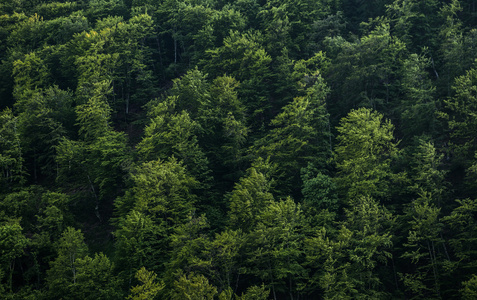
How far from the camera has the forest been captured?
3488cm

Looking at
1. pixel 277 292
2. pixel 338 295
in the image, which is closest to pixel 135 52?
pixel 277 292

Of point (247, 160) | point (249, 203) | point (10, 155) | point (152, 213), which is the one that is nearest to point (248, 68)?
point (247, 160)

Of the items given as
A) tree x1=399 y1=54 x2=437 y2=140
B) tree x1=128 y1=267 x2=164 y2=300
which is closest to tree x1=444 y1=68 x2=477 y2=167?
tree x1=399 y1=54 x2=437 y2=140

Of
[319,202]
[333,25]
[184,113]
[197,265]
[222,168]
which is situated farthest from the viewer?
[333,25]

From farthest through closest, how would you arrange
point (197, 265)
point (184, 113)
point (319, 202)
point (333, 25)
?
point (333, 25)
point (184, 113)
point (319, 202)
point (197, 265)

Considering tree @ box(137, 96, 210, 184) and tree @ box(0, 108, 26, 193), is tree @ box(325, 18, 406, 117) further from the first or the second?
tree @ box(0, 108, 26, 193)

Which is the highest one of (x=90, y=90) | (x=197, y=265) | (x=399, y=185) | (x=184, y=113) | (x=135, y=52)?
(x=135, y=52)

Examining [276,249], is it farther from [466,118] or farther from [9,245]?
[466,118]

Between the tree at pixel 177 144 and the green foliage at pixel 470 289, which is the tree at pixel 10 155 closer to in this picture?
the tree at pixel 177 144

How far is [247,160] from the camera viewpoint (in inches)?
1850

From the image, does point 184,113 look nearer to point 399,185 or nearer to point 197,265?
point 197,265

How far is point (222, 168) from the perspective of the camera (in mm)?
49969

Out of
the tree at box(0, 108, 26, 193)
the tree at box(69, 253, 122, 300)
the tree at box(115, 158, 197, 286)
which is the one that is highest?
the tree at box(0, 108, 26, 193)

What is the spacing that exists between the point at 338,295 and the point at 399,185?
14.7 m
